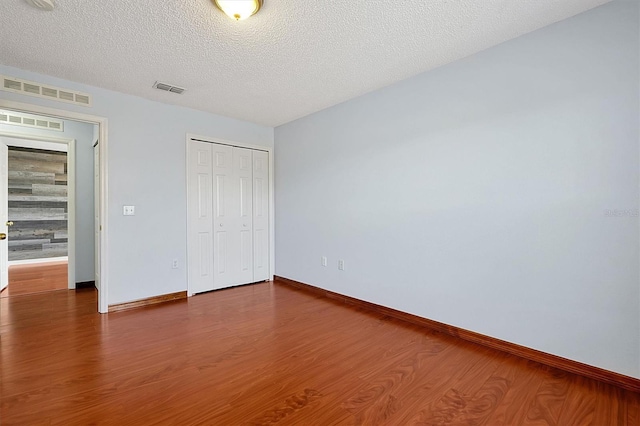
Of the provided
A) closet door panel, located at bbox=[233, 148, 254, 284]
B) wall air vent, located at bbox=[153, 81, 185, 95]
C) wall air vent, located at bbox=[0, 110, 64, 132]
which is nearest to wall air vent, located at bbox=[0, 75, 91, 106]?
wall air vent, located at bbox=[153, 81, 185, 95]

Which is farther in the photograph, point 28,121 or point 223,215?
point 223,215

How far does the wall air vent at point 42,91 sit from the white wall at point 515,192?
114 inches

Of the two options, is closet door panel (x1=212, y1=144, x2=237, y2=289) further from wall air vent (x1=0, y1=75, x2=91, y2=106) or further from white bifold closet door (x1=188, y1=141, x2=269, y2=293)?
wall air vent (x1=0, y1=75, x2=91, y2=106)

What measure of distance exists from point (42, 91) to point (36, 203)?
4.46m

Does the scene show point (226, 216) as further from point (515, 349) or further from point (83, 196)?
point (515, 349)

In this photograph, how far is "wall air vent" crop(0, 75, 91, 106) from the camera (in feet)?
8.82

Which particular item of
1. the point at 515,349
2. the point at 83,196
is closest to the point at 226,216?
the point at 83,196

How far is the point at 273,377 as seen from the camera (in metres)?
1.98

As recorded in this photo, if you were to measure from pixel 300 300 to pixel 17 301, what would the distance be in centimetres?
341

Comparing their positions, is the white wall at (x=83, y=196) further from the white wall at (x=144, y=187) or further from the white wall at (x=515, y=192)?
the white wall at (x=515, y=192)

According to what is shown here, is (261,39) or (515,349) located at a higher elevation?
(261,39)

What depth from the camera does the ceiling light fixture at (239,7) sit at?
1.80 meters

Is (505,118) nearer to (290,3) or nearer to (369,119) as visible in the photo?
(369,119)

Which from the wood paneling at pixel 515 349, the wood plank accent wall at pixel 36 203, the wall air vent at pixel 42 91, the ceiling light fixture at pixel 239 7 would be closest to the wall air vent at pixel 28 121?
the wall air vent at pixel 42 91
